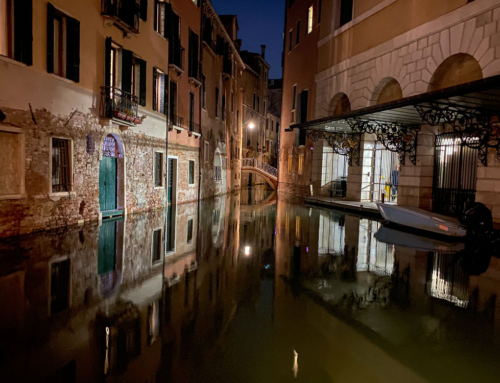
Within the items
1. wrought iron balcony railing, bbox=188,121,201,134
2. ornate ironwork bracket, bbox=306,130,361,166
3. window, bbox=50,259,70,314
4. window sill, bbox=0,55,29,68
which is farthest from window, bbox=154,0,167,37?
window, bbox=50,259,70,314

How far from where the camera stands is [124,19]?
13.1 metres

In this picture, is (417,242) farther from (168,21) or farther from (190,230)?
(168,21)

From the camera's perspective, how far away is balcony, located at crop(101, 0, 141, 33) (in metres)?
12.5

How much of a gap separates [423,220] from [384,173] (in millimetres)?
8927

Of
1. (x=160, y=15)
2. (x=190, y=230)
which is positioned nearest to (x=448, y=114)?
(x=190, y=230)

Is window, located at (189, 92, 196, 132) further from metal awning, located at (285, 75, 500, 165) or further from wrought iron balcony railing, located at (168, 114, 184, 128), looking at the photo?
metal awning, located at (285, 75, 500, 165)

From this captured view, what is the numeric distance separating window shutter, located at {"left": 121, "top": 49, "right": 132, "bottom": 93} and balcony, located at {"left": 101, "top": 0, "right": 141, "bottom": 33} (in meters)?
0.81

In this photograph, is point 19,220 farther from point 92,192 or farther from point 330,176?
point 330,176

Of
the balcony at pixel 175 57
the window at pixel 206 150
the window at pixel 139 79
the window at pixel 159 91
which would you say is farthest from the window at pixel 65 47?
the window at pixel 206 150

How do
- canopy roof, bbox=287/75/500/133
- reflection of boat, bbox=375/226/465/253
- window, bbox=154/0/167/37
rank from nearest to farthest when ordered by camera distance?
canopy roof, bbox=287/75/500/133 → reflection of boat, bbox=375/226/465/253 → window, bbox=154/0/167/37

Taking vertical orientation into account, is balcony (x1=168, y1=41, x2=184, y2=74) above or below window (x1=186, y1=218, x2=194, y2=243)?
above

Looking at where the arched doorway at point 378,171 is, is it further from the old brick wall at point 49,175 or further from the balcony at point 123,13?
the balcony at point 123,13

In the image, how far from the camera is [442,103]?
37.9 ft

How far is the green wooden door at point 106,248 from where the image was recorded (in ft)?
22.6
